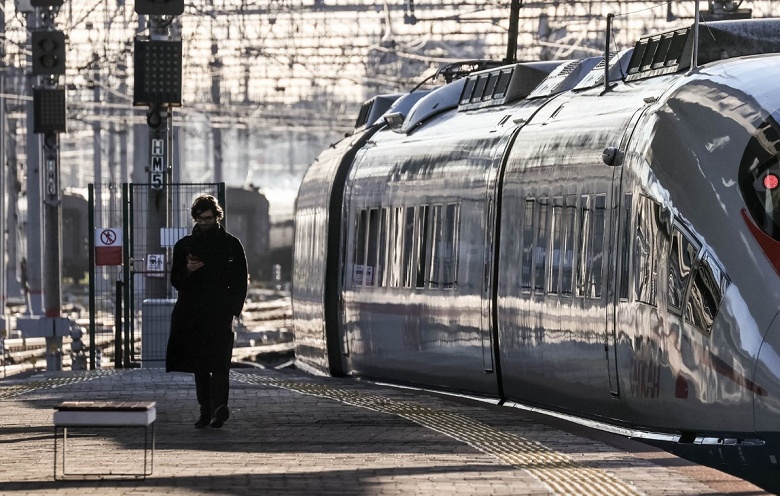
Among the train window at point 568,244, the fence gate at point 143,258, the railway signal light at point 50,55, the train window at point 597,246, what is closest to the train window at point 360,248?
the fence gate at point 143,258

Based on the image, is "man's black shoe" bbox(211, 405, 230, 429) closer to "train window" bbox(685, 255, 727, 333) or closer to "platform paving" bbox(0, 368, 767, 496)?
"platform paving" bbox(0, 368, 767, 496)

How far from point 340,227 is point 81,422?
11.7 meters

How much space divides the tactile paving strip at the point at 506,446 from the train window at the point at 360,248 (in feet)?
10.3

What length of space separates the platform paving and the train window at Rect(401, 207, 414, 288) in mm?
2318

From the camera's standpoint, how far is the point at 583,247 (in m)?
13.8

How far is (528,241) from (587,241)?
4.78ft

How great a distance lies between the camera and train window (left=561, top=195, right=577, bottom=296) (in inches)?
555

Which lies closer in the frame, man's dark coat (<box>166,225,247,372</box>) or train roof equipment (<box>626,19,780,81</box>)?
man's dark coat (<box>166,225,247,372</box>)

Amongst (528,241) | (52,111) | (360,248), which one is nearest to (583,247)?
(528,241)

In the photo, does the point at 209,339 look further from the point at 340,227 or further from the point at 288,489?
the point at 340,227

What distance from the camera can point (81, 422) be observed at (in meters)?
9.83

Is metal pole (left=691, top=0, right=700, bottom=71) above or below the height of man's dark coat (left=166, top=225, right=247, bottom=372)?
above

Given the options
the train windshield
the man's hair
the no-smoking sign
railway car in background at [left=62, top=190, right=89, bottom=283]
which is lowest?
railway car in background at [left=62, top=190, right=89, bottom=283]

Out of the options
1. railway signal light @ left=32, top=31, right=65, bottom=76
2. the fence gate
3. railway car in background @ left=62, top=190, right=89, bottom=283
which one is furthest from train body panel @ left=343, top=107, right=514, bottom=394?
railway car in background @ left=62, top=190, right=89, bottom=283
